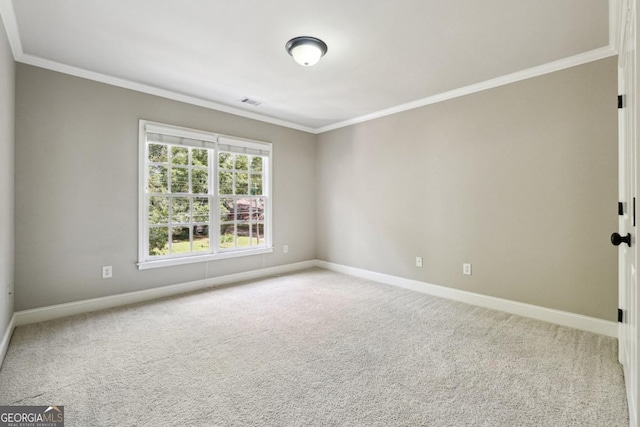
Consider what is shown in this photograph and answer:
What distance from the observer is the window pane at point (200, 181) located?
405 cm

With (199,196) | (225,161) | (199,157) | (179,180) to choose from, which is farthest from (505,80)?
(179,180)

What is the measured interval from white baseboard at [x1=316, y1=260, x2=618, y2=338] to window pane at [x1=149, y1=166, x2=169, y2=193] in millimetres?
3104

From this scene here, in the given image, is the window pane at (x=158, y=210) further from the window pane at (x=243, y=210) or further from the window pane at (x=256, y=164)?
the window pane at (x=256, y=164)

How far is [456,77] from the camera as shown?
325cm

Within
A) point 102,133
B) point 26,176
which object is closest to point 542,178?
point 102,133

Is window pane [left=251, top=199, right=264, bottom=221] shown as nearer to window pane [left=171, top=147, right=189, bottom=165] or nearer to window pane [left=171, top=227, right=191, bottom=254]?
window pane [left=171, top=227, right=191, bottom=254]

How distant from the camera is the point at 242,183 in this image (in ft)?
15.1

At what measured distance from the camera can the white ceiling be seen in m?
2.16

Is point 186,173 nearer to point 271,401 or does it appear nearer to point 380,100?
point 380,100

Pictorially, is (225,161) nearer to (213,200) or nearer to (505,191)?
(213,200)

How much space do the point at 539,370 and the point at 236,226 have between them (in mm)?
3834

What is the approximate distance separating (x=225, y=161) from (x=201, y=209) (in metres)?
0.81

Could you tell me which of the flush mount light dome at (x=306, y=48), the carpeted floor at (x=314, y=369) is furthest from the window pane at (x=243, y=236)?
the flush mount light dome at (x=306, y=48)

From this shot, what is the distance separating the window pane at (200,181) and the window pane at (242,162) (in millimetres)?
532
